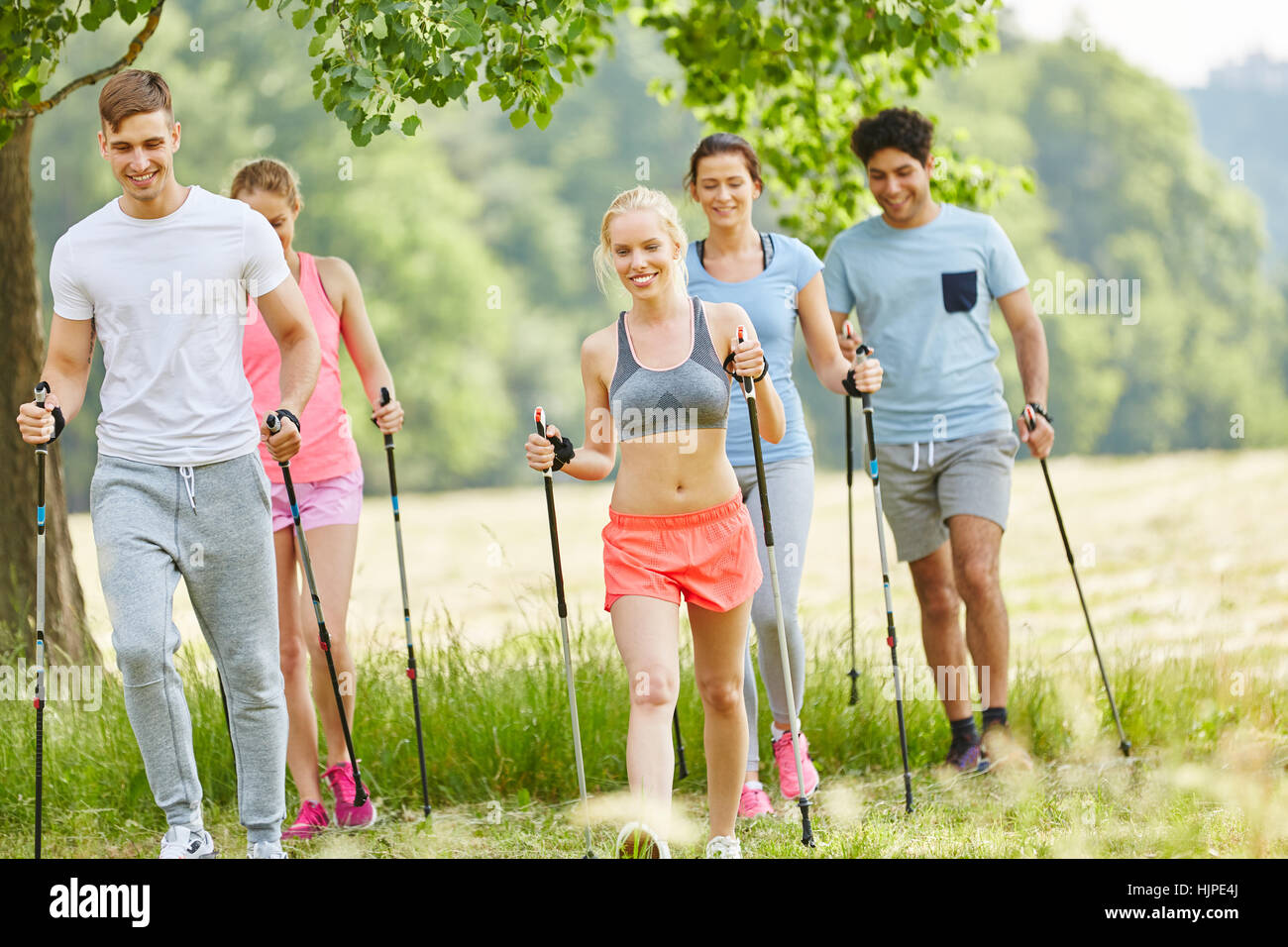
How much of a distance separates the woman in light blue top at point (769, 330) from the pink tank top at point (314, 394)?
1.32m

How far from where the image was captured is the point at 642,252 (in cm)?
429

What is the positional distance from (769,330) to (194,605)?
2.14 metres

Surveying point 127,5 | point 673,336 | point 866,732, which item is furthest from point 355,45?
point 866,732

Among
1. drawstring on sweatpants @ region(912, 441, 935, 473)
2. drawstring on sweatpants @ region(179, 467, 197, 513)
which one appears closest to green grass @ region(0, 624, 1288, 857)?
drawstring on sweatpants @ region(912, 441, 935, 473)

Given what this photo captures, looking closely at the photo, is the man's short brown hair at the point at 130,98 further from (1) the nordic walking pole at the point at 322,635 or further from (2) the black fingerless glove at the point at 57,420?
(1) the nordic walking pole at the point at 322,635

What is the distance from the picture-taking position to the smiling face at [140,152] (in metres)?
4.22

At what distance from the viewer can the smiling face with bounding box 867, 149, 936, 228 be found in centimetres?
573

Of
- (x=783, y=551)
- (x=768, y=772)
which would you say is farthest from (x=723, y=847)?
Result: (x=768, y=772)

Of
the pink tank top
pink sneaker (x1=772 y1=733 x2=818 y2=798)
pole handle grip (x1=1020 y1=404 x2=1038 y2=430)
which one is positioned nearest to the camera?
the pink tank top

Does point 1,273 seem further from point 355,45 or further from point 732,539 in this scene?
point 732,539

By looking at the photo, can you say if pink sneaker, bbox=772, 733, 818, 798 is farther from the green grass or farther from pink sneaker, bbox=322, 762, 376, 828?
pink sneaker, bbox=322, 762, 376, 828

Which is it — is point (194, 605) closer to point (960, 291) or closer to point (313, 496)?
point (313, 496)

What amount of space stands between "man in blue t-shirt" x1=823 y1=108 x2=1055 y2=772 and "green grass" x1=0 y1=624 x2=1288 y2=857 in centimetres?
46

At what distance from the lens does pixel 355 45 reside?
16.5ft
